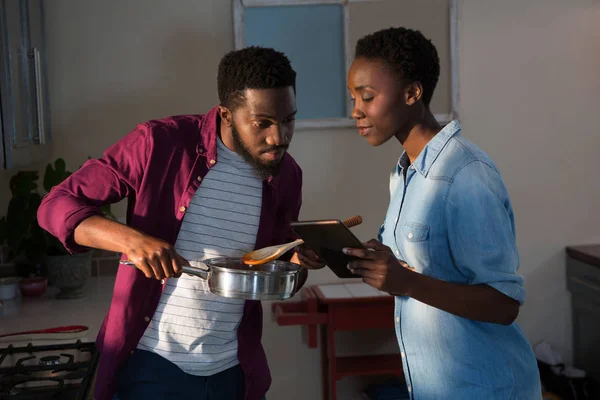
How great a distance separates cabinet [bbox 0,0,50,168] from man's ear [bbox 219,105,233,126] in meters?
0.79

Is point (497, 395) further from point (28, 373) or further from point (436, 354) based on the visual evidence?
point (28, 373)

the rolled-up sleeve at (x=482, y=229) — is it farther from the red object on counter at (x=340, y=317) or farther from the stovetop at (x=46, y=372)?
the red object on counter at (x=340, y=317)

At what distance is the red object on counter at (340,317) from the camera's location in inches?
107

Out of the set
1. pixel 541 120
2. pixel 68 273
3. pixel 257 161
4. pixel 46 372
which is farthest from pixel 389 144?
pixel 46 372

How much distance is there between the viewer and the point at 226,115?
1.62 metres

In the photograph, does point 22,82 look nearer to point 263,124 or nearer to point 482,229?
point 263,124

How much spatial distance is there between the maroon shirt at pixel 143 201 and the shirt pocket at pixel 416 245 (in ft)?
1.32

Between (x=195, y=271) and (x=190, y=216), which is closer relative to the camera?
(x=195, y=271)

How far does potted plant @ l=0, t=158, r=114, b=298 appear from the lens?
2.62 metres

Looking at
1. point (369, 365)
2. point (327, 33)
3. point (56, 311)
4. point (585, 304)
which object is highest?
point (327, 33)

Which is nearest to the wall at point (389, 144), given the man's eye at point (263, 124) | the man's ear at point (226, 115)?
the man's ear at point (226, 115)

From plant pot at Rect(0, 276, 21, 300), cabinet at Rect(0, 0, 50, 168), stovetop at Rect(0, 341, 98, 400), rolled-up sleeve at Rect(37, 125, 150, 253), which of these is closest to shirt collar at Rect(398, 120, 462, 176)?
rolled-up sleeve at Rect(37, 125, 150, 253)

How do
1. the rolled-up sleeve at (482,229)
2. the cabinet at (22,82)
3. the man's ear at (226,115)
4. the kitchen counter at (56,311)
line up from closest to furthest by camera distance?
the rolled-up sleeve at (482,229) → the man's ear at (226,115) → the cabinet at (22,82) → the kitchen counter at (56,311)

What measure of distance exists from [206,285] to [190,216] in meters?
0.16
